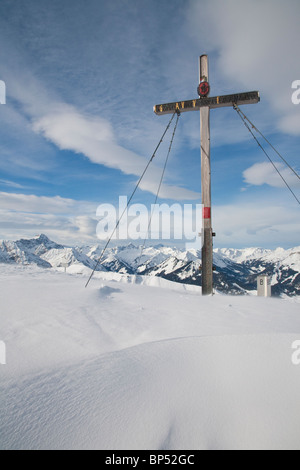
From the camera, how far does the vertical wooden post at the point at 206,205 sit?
7.77 m

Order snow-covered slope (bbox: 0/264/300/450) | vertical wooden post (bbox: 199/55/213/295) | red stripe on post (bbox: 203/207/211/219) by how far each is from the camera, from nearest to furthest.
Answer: snow-covered slope (bbox: 0/264/300/450)
vertical wooden post (bbox: 199/55/213/295)
red stripe on post (bbox: 203/207/211/219)

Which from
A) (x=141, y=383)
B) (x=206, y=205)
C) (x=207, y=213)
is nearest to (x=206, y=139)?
(x=206, y=205)

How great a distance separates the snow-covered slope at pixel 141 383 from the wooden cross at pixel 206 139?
3.27 m

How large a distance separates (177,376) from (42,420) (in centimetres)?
145

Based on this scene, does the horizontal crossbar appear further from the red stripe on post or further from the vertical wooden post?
the red stripe on post

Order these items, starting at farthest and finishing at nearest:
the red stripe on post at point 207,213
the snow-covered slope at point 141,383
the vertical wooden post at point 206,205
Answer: the red stripe on post at point 207,213, the vertical wooden post at point 206,205, the snow-covered slope at point 141,383

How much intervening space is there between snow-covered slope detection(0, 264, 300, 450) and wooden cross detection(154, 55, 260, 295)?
3.27 m

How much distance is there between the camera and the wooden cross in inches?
307

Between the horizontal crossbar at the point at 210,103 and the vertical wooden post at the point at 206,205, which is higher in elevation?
the horizontal crossbar at the point at 210,103

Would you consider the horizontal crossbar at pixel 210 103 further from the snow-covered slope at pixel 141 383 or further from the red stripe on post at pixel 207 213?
the snow-covered slope at pixel 141 383

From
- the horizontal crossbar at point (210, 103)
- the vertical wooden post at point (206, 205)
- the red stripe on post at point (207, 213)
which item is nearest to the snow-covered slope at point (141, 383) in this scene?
the vertical wooden post at point (206, 205)

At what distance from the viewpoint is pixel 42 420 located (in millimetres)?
2031

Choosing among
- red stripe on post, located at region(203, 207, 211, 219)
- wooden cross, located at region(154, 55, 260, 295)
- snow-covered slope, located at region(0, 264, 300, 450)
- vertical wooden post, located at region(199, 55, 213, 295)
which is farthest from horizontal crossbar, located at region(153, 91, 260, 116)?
snow-covered slope, located at region(0, 264, 300, 450)
